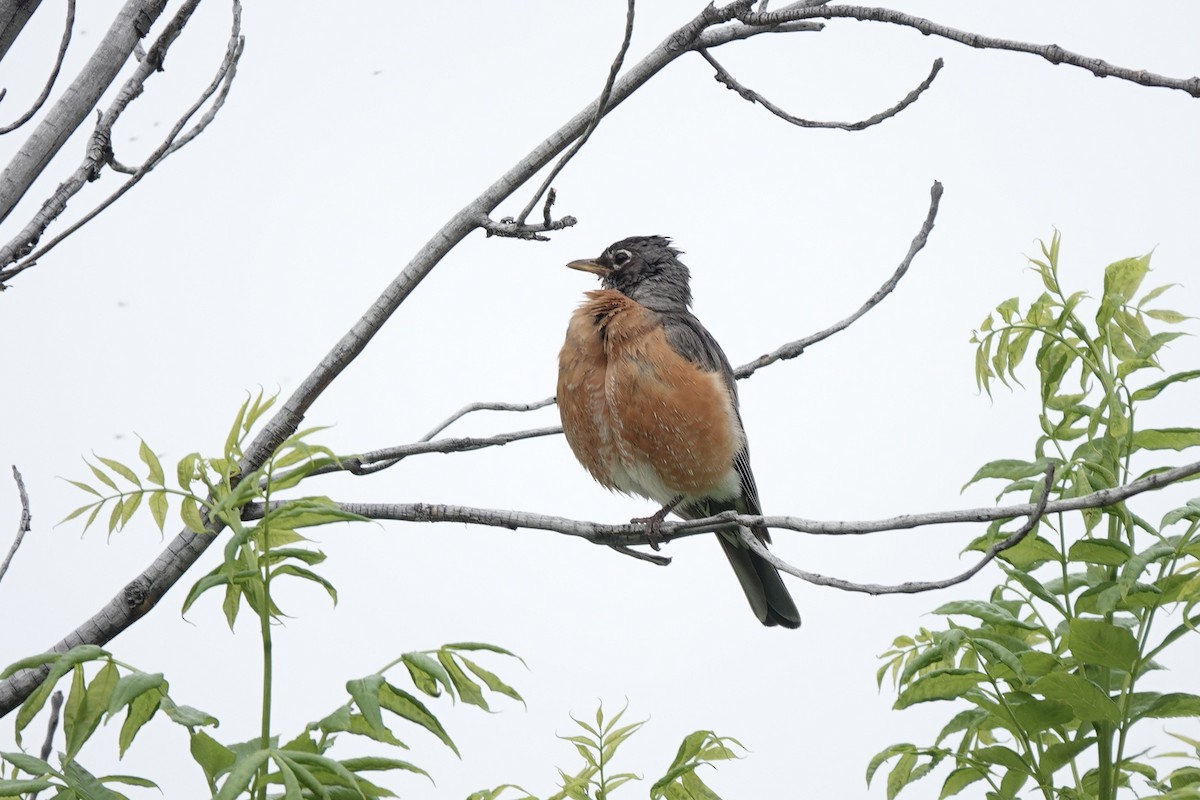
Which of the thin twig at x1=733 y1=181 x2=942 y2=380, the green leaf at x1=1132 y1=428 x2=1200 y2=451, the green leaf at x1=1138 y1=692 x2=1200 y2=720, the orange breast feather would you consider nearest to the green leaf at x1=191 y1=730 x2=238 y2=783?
the green leaf at x1=1138 y1=692 x2=1200 y2=720

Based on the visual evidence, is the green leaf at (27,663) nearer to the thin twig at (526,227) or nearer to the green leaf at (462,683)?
the green leaf at (462,683)

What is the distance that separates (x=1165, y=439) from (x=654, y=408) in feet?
6.22

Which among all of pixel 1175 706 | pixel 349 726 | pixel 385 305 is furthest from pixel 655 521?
pixel 349 726

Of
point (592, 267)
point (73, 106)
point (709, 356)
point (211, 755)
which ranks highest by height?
point (592, 267)

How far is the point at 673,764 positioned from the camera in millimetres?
1930

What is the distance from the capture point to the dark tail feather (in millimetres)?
4457

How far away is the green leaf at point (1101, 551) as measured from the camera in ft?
6.27

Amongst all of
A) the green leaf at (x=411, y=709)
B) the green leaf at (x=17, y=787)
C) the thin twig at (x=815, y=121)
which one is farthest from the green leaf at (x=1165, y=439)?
the green leaf at (x=17, y=787)

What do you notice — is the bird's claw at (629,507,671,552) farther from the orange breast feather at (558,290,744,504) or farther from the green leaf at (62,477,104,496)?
the green leaf at (62,477,104,496)

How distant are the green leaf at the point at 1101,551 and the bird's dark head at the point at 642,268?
275 centimetres

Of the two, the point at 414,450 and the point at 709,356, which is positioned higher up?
the point at 709,356

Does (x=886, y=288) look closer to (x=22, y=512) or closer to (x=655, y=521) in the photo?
(x=655, y=521)

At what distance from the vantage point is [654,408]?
148 inches

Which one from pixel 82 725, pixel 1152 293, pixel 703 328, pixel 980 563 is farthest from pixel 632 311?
pixel 82 725
